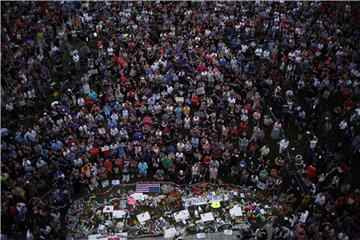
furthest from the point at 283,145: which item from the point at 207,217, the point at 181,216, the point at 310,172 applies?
the point at 181,216

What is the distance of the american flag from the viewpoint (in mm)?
20239

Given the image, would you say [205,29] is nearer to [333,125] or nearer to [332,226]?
[333,125]

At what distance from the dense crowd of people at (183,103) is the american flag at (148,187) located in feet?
1.50

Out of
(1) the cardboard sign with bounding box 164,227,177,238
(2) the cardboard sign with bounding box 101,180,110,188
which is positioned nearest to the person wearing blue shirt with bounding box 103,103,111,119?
(2) the cardboard sign with bounding box 101,180,110,188

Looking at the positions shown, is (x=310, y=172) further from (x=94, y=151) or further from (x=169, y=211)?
(x=94, y=151)

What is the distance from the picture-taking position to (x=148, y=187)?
66.8 ft

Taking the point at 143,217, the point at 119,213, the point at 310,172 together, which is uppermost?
Answer: the point at 310,172

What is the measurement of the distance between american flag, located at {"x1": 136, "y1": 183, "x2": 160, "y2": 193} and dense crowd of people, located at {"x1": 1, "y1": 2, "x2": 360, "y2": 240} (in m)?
0.46

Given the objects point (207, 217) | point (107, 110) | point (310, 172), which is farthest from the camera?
point (107, 110)

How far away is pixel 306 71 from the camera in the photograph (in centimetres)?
2484

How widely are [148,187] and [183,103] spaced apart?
5794 millimetres

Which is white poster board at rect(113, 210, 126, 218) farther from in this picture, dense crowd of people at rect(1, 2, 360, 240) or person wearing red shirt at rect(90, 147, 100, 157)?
person wearing red shirt at rect(90, 147, 100, 157)

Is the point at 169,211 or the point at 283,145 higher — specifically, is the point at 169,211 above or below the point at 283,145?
below

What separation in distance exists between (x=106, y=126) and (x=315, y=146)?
37.4 feet
